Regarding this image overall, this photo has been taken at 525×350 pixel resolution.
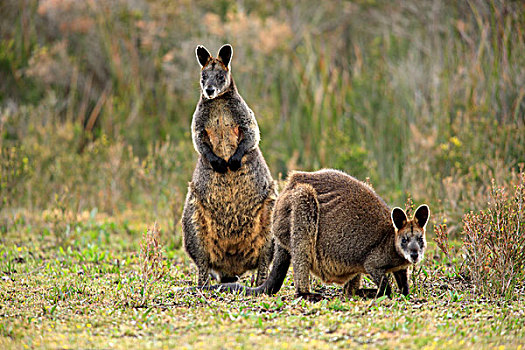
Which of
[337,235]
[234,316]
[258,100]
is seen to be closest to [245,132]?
[337,235]

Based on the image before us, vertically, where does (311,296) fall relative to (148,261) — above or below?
below

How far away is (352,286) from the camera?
5844mm

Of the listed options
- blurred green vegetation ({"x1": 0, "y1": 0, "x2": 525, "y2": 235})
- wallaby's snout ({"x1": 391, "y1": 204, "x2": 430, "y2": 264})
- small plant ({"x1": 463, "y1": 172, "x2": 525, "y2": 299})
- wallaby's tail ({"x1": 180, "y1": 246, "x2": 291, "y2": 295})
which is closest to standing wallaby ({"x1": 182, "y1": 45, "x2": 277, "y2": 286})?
wallaby's tail ({"x1": 180, "y1": 246, "x2": 291, "y2": 295})

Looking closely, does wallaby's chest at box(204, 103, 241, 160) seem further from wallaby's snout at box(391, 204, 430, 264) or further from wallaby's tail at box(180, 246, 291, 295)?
wallaby's snout at box(391, 204, 430, 264)

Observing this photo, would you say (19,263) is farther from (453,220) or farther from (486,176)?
(486,176)

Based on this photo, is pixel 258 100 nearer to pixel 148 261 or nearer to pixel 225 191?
pixel 225 191

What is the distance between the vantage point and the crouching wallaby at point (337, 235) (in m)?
5.41

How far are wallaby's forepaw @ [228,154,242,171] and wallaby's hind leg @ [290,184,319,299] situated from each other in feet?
3.28

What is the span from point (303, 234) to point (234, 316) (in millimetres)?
960

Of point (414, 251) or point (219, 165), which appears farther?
point (219, 165)

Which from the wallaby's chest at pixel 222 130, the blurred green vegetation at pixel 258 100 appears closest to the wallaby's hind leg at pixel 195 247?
the wallaby's chest at pixel 222 130

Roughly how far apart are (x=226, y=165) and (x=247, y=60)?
7015 millimetres

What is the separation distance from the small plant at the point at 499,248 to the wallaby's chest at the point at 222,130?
2389mm

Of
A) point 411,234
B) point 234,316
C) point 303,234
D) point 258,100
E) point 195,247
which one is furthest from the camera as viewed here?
point 258,100
